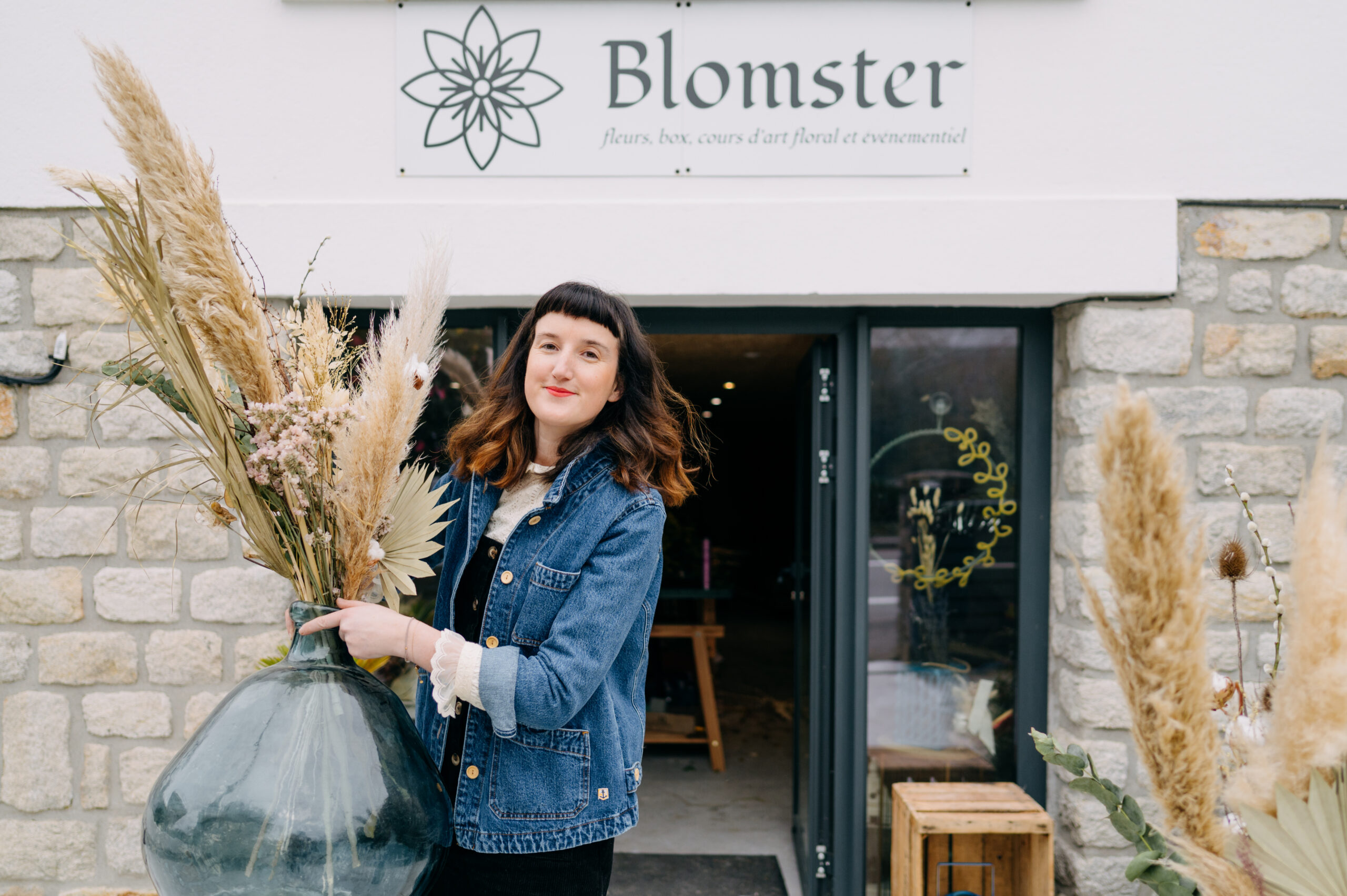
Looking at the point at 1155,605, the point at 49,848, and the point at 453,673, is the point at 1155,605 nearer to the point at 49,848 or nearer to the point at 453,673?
the point at 453,673

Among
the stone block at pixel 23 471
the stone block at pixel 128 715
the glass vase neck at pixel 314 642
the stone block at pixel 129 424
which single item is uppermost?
the stone block at pixel 129 424

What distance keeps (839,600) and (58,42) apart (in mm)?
3105

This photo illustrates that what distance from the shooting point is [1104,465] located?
1.64 ft

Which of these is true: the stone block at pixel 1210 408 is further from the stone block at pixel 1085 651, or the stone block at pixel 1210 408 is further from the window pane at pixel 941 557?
the stone block at pixel 1085 651

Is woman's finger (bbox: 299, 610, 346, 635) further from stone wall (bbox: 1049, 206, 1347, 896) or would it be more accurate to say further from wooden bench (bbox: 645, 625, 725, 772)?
A: wooden bench (bbox: 645, 625, 725, 772)

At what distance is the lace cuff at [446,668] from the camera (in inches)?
47.8

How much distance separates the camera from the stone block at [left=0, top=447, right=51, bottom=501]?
255 centimetres

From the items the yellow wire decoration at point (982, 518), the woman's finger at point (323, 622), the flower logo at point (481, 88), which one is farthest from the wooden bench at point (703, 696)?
the woman's finger at point (323, 622)

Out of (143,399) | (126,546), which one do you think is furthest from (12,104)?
(126,546)

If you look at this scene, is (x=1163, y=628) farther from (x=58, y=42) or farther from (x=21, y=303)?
(x=58, y=42)

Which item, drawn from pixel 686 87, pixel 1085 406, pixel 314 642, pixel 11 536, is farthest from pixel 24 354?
pixel 1085 406

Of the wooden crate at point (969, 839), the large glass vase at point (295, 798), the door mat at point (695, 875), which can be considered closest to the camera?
the large glass vase at point (295, 798)

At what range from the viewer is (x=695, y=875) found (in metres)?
3.31

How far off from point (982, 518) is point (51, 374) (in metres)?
3.07
